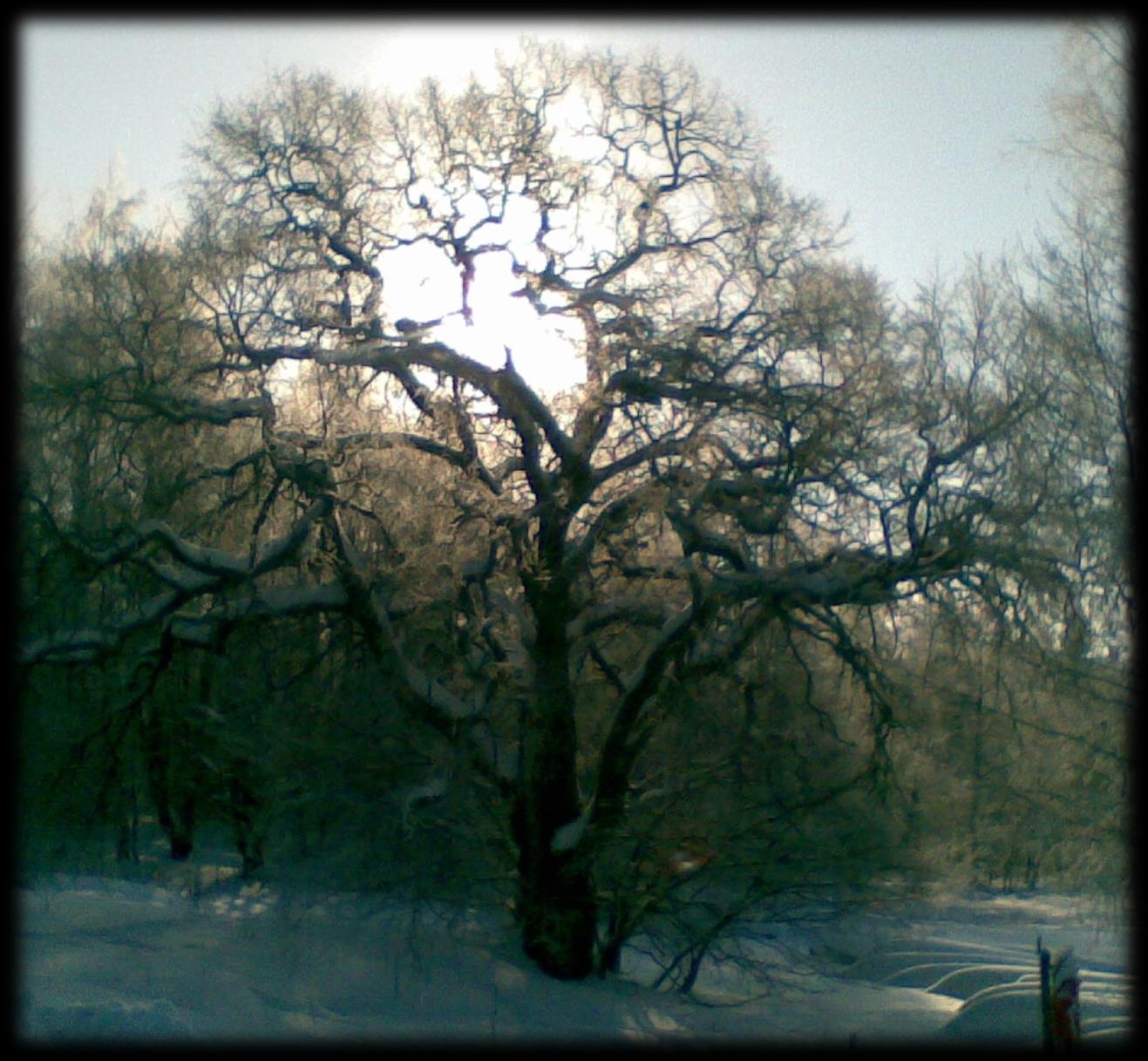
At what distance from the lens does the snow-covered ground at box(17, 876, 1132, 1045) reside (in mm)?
9141

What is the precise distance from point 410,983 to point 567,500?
5150 mm

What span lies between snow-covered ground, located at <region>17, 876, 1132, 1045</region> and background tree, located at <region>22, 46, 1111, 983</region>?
0.85 metres

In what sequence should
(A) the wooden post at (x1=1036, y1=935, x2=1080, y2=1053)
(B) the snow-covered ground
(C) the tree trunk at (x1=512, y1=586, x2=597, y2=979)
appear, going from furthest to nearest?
(C) the tree trunk at (x1=512, y1=586, x2=597, y2=979), (B) the snow-covered ground, (A) the wooden post at (x1=1036, y1=935, x2=1080, y2=1053)

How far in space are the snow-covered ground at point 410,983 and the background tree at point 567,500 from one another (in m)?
0.85

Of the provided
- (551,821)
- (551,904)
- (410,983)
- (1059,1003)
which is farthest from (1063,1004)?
(410,983)

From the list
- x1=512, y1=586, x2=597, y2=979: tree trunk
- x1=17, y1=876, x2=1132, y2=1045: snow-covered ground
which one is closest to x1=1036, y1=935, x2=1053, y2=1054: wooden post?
x1=17, y1=876, x2=1132, y2=1045: snow-covered ground

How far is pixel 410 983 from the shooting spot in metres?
11.0

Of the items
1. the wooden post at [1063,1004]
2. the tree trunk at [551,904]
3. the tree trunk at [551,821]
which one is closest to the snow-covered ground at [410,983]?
the tree trunk at [551,904]

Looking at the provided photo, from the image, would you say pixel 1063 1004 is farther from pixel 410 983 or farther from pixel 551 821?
pixel 410 983

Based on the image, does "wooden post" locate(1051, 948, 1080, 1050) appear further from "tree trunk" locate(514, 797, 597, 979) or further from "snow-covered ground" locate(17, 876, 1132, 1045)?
"tree trunk" locate(514, 797, 597, 979)

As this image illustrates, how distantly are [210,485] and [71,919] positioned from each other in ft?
17.8

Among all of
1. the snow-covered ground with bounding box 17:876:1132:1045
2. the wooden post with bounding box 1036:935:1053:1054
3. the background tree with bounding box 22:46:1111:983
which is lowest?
the snow-covered ground with bounding box 17:876:1132:1045

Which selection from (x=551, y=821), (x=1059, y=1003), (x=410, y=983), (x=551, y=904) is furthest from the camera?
(x=551, y=821)

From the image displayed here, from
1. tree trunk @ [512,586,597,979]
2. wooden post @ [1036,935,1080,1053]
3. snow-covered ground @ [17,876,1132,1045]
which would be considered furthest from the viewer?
tree trunk @ [512,586,597,979]
